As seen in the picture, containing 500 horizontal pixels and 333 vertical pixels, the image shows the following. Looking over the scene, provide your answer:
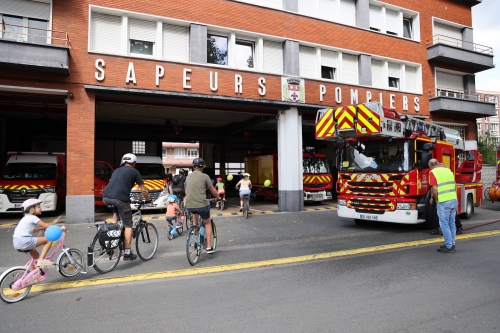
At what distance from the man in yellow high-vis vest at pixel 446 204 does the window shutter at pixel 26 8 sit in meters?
12.7

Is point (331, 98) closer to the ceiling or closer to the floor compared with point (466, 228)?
closer to the ceiling

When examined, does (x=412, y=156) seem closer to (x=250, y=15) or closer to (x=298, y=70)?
(x=298, y=70)

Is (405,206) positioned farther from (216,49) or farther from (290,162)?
(216,49)

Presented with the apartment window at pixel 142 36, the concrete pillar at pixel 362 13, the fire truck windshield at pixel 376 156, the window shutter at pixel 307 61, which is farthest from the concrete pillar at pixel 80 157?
the concrete pillar at pixel 362 13

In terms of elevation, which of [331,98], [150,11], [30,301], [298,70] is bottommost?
[30,301]

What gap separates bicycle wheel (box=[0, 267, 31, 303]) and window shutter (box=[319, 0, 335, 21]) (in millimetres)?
15616

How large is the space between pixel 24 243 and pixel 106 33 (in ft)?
32.4

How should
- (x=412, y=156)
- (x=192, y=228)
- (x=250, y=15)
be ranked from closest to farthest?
(x=192, y=228) < (x=412, y=156) < (x=250, y=15)

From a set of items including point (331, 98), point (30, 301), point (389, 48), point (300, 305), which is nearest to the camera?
point (300, 305)

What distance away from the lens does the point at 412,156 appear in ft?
29.1

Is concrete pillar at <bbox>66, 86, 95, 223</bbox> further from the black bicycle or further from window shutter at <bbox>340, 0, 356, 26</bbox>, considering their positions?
window shutter at <bbox>340, 0, 356, 26</bbox>

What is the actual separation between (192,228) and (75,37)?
29.9 ft

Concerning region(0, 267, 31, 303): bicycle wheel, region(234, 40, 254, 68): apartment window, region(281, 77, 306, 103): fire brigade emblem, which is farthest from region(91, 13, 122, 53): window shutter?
region(0, 267, 31, 303): bicycle wheel

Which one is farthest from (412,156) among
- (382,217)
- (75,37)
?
(75,37)
